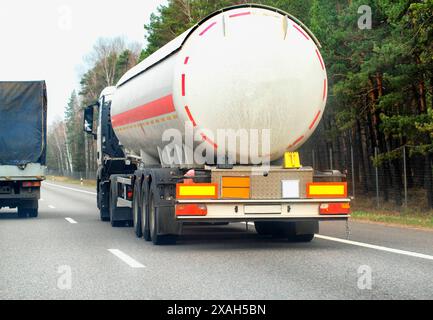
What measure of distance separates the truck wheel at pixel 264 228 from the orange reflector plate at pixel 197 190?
2840mm

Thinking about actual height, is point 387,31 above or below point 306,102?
above

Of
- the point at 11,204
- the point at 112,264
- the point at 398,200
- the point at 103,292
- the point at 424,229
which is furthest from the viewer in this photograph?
the point at 398,200

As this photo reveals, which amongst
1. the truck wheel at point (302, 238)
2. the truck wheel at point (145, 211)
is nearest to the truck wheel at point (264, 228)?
the truck wheel at point (302, 238)

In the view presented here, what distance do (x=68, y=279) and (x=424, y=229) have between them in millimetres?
9477

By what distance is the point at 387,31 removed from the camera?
23672 mm

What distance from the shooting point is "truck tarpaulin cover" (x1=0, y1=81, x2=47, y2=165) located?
20578 mm

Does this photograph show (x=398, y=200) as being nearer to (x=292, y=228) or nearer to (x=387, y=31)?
(x=387, y=31)

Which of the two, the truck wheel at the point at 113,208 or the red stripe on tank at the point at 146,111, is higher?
the red stripe on tank at the point at 146,111

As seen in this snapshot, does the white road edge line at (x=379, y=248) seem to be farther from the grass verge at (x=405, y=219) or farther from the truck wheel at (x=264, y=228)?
the grass verge at (x=405, y=219)

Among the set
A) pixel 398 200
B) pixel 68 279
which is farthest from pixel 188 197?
pixel 398 200

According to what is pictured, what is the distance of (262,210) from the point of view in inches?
472

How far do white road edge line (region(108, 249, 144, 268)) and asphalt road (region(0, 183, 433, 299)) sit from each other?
14 millimetres

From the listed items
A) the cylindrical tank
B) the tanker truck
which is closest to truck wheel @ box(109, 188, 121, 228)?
the tanker truck

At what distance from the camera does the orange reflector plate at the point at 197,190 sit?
38.9 ft
